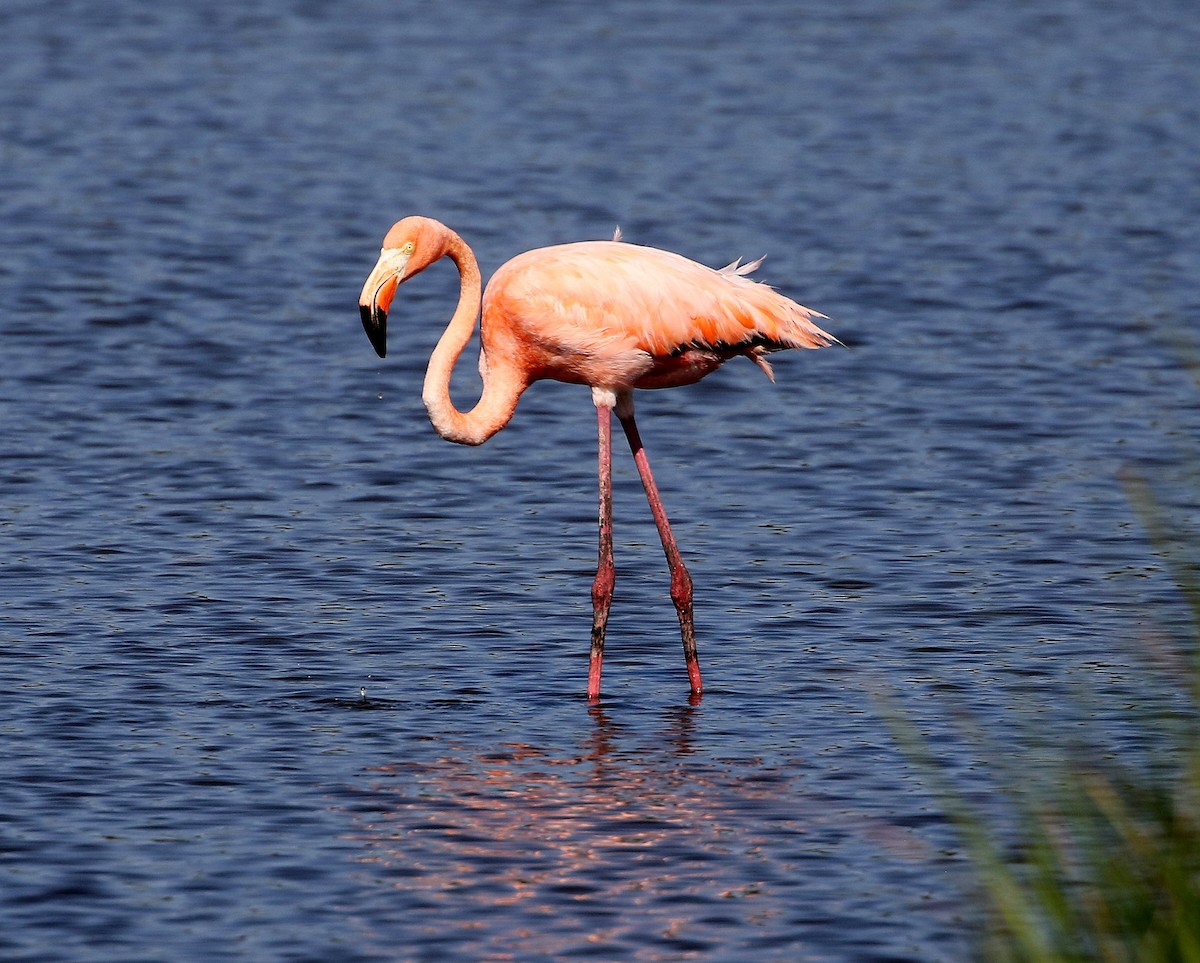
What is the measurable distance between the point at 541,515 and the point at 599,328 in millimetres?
3252

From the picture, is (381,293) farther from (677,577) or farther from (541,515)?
(541,515)

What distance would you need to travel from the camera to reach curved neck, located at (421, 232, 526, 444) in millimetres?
9875

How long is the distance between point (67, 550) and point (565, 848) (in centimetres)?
476

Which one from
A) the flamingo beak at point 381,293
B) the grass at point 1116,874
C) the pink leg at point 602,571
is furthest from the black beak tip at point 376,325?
the grass at point 1116,874

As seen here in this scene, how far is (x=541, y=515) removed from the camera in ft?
42.7

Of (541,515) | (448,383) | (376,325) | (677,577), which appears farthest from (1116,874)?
(541,515)

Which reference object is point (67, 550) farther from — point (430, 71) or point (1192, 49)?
point (1192, 49)

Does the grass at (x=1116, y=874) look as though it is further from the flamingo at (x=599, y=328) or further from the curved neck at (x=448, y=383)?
the curved neck at (x=448, y=383)

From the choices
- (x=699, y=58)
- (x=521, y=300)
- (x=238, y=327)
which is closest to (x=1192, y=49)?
(x=699, y=58)

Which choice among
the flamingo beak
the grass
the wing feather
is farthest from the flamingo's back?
the grass

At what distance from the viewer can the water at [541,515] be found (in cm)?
788

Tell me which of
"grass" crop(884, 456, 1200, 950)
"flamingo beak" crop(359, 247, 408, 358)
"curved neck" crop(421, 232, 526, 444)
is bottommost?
"grass" crop(884, 456, 1200, 950)

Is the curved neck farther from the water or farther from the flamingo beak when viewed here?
the water

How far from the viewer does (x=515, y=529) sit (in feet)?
41.7
